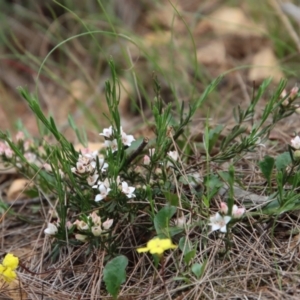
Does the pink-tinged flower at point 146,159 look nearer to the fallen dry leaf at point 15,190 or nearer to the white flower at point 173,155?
the white flower at point 173,155

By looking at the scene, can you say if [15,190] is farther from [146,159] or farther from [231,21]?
[231,21]

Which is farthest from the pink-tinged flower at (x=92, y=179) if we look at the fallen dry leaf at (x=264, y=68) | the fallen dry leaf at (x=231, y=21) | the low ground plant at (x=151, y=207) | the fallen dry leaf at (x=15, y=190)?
the fallen dry leaf at (x=231, y=21)

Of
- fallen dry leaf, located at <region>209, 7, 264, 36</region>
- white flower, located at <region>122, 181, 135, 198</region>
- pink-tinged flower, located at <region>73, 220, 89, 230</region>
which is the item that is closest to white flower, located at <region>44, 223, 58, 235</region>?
pink-tinged flower, located at <region>73, 220, 89, 230</region>

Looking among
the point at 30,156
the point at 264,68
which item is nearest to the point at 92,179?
the point at 30,156

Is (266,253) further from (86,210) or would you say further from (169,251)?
(86,210)

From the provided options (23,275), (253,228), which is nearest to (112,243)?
(23,275)

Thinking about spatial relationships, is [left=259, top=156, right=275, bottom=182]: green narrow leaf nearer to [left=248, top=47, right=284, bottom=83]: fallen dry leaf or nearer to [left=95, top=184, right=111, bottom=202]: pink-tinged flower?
[left=95, top=184, right=111, bottom=202]: pink-tinged flower

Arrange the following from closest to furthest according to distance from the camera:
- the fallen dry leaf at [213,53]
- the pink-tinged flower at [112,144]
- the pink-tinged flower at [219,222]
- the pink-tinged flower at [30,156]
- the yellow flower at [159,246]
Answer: the yellow flower at [159,246] < the pink-tinged flower at [219,222] < the pink-tinged flower at [112,144] < the pink-tinged flower at [30,156] < the fallen dry leaf at [213,53]
